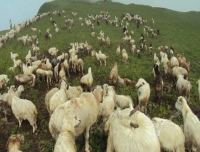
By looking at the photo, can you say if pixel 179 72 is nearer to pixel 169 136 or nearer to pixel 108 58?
pixel 108 58

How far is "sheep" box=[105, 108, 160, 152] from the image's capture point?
16.6 feet

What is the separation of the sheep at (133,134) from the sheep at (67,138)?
102 centimetres

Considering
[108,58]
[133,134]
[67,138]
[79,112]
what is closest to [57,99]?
[79,112]

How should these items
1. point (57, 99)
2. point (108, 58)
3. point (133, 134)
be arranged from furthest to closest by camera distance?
1. point (108, 58)
2. point (57, 99)
3. point (133, 134)

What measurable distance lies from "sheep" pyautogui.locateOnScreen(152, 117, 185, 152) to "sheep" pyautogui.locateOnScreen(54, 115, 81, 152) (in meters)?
2.27

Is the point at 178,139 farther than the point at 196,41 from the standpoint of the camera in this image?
No

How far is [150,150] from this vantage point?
5000 millimetres

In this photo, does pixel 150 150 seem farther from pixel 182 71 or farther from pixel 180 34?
pixel 180 34

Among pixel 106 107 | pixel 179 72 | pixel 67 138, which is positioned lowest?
pixel 179 72

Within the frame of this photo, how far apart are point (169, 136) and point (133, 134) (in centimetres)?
159

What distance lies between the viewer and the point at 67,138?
507 centimetres

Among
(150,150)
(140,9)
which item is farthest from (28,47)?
(140,9)

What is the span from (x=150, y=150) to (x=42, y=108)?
8580 mm

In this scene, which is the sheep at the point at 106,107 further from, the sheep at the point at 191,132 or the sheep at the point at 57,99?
the sheep at the point at 191,132
